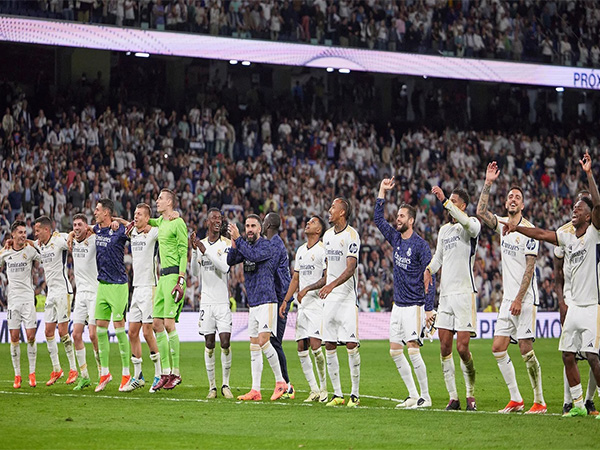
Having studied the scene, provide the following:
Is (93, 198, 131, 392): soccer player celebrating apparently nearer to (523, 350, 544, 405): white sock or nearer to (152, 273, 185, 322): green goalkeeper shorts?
(152, 273, 185, 322): green goalkeeper shorts

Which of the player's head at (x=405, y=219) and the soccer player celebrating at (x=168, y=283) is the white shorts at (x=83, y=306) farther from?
the player's head at (x=405, y=219)

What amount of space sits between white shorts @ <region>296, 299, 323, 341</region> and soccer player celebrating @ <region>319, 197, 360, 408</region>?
0.71 m

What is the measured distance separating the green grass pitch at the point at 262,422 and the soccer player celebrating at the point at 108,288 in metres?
0.62

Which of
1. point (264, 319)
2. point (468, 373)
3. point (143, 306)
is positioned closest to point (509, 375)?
point (468, 373)

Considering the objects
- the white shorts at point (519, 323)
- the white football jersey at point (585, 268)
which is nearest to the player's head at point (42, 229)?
the white shorts at point (519, 323)

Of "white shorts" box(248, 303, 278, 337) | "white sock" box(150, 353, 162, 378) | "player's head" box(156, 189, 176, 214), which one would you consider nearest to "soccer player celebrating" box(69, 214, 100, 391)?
"white sock" box(150, 353, 162, 378)

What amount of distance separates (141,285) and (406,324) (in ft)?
15.0

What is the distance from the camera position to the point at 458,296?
42.6 ft

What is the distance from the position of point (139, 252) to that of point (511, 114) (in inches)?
1312

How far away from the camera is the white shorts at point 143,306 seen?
15.1 meters

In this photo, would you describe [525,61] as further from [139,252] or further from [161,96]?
[139,252]

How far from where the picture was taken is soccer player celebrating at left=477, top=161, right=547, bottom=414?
12.6m

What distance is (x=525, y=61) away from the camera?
40.7 metres

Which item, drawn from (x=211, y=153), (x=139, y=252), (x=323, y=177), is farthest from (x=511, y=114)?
(x=139, y=252)
